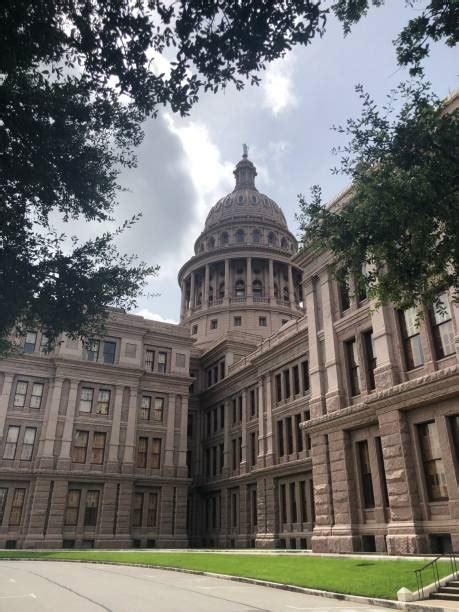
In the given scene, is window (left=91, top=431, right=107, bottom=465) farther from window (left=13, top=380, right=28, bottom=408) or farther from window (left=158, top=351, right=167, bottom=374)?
window (left=158, top=351, right=167, bottom=374)

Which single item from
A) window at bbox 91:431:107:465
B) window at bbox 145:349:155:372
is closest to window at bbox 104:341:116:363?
window at bbox 145:349:155:372

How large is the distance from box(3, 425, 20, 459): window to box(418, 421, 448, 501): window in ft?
117

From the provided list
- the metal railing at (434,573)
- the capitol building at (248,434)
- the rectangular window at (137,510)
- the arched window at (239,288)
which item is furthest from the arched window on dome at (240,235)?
the metal railing at (434,573)

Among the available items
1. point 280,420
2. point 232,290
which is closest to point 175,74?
point 280,420

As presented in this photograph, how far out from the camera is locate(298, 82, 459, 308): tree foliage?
12.7 meters

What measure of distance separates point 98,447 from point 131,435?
3.12m

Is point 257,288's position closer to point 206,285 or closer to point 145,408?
point 206,285

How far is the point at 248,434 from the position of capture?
47.4 m

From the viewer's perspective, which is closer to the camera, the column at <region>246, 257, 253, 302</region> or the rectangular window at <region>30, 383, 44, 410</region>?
the rectangular window at <region>30, 383, 44, 410</region>

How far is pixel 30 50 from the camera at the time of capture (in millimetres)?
12289

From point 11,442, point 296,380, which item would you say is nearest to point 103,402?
point 11,442

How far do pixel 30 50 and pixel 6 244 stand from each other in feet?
18.8

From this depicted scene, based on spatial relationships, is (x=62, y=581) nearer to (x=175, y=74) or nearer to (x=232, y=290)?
(x=175, y=74)

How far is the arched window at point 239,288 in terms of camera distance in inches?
2966
